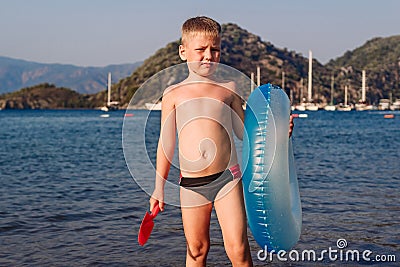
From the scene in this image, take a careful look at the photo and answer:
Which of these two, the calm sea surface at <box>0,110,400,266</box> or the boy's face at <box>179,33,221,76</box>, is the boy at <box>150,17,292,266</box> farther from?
the calm sea surface at <box>0,110,400,266</box>

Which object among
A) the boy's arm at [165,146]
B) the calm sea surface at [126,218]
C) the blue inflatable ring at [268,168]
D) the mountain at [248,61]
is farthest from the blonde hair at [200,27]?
the mountain at [248,61]

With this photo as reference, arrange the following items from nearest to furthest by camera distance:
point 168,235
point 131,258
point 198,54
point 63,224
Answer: point 198,54 → point 131,258 → point 168,235 → point 63,224

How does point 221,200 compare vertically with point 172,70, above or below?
below

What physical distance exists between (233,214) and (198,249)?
0.37m

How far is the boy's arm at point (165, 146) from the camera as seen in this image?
4.23 meters

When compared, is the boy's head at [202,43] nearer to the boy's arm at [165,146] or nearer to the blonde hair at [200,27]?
the blonde hair at [200,27]

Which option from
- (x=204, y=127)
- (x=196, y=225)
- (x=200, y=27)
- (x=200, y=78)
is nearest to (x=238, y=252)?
(x=196, y=225)

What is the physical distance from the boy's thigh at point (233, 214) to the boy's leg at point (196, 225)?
0.35 ft

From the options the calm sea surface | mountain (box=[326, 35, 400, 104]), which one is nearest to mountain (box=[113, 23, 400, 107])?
mountain (box=[326, 35, 400, 104])

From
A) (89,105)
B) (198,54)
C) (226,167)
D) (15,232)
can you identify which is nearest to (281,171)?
(226,167)

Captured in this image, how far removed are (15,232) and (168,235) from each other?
2085 mm

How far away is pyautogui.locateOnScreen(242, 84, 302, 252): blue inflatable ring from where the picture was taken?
13.9ft

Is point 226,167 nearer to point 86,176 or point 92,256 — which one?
point 92,256

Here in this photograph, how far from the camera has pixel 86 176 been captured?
15.1 m
